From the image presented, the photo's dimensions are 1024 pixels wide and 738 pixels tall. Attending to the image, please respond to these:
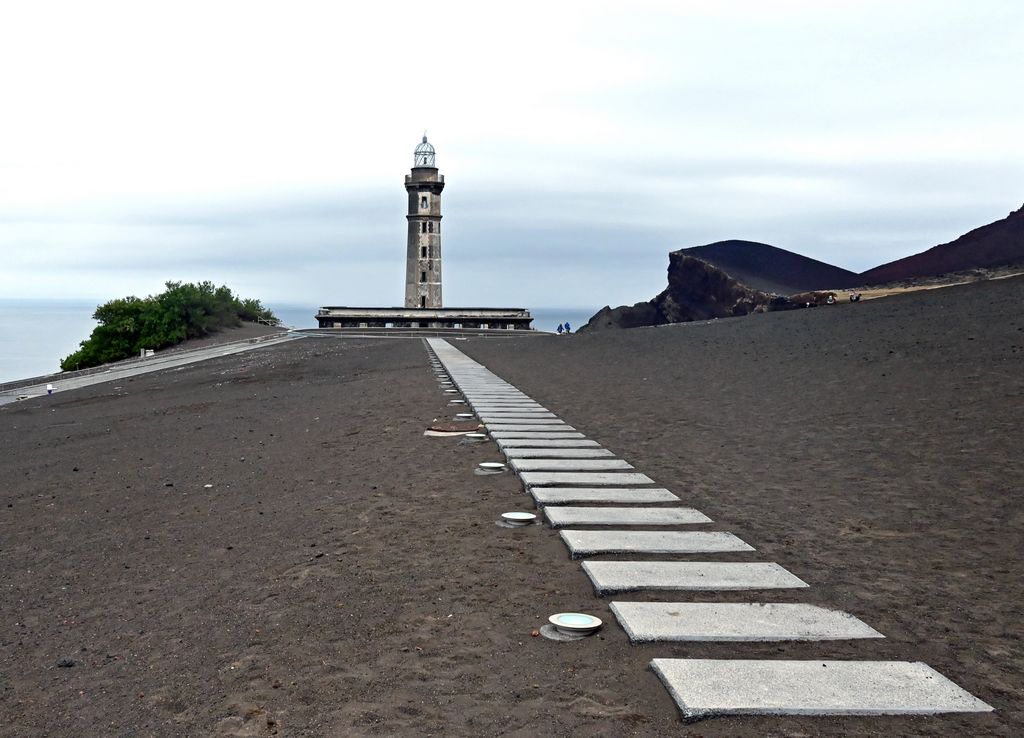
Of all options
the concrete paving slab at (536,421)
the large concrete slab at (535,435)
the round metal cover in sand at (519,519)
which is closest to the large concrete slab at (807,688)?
the round metal cover in sand at (519,519)

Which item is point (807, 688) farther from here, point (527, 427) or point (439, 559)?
point (527, 427)

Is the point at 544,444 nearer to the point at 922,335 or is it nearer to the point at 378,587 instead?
the point at 378,587

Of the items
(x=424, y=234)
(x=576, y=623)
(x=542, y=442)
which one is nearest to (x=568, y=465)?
(x=542, y=442)

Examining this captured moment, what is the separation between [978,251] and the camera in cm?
2595

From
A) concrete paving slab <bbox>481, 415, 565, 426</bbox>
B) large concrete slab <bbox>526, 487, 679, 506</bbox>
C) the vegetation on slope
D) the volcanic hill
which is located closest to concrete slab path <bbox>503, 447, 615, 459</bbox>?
large concrete slab <bbox>526, 487, 679, 506</bbox>

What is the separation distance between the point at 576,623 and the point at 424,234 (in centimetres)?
6757

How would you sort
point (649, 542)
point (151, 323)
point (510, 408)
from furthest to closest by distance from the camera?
point (151, 323) → point (510, 408) → point (649, 542)

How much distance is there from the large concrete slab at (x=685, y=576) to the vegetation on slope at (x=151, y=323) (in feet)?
145

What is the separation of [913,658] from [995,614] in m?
0.84

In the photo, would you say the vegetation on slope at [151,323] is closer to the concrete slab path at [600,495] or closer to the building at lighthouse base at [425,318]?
the building at lighthouse base at [425,318]

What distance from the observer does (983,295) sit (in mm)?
18531

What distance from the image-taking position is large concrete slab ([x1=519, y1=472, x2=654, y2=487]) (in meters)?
7.00

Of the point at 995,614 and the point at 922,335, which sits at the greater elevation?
the point at 922,335

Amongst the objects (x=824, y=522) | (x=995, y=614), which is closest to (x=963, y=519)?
(x=824, y=522)
